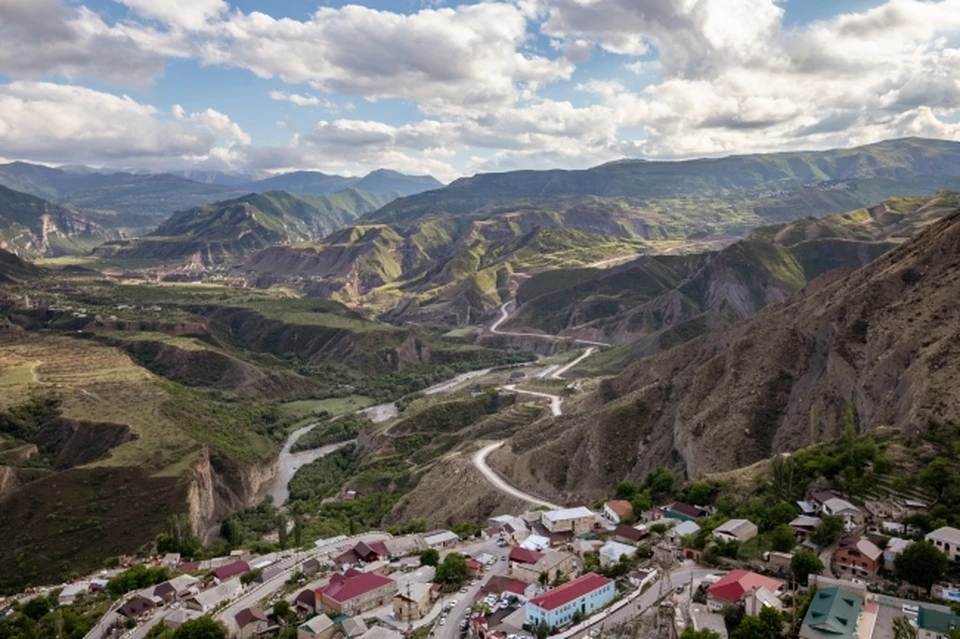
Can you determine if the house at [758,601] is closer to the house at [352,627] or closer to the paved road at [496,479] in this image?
the house at [352,627]

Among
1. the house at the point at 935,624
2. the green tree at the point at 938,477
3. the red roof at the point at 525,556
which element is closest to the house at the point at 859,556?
the house at the point at 935,624

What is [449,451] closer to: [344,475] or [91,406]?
[344,475]

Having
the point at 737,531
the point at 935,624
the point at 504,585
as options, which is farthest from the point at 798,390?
the point at 935,624

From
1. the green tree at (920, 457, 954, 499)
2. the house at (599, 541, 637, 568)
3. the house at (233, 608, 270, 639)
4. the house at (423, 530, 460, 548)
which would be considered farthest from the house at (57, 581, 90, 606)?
the green tree at (920, 457, 954, 499)

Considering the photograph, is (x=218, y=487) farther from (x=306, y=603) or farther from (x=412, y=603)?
(x=412, y=603)

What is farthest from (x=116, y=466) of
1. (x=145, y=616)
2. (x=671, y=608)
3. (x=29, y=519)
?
(x=671, y=608)

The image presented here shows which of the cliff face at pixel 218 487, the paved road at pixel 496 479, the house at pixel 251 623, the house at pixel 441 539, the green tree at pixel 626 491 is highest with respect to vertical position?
the green tree at pixel 626 491
